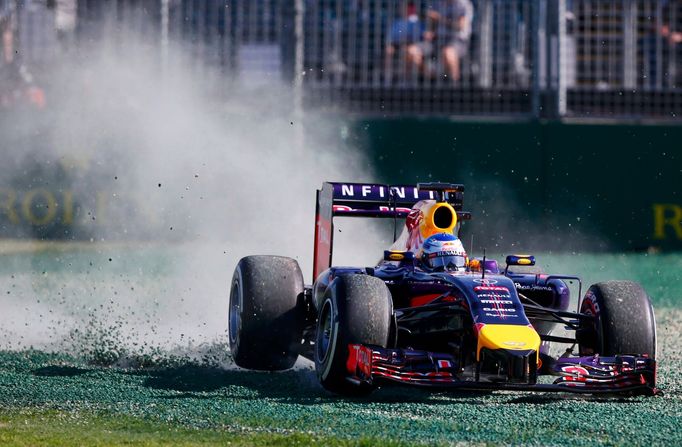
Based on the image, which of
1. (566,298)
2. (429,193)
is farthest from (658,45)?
(566,298)

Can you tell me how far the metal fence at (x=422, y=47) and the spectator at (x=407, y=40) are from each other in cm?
1

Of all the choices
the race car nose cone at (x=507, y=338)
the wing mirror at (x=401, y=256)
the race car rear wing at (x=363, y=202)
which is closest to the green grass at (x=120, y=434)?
the race car nose cone at (x=507, y=338)

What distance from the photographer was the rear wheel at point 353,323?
784 centimetres

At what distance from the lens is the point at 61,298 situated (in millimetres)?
13234

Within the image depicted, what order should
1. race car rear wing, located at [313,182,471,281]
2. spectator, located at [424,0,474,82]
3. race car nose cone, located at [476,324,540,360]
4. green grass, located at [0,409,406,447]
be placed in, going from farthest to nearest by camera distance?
spectator, located at [424,0,474,82]
race car rear wing, located at [313,182,471,281]
race car nose cone, located at [476,324,540,360]
green grass, located at [0,409,406,447]

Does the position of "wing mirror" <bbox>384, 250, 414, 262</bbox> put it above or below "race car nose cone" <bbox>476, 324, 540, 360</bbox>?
above

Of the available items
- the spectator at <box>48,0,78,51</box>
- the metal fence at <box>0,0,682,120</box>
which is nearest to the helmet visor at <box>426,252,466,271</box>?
the metal fence at <box>0,0,682,120</box>

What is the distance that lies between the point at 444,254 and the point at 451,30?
27.3ft

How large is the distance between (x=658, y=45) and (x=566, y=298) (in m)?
8.75

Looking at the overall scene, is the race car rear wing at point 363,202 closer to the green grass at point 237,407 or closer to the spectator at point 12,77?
the green grass at point 237,407

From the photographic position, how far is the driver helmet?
353 inches

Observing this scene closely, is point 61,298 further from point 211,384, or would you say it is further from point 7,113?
point 211,384

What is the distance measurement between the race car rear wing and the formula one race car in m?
0.01

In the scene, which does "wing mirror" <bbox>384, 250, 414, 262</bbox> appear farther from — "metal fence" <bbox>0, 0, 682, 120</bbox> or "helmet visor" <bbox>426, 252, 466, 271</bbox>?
"metal fence" <bbox>0, 0, 682, 120</bbox>
